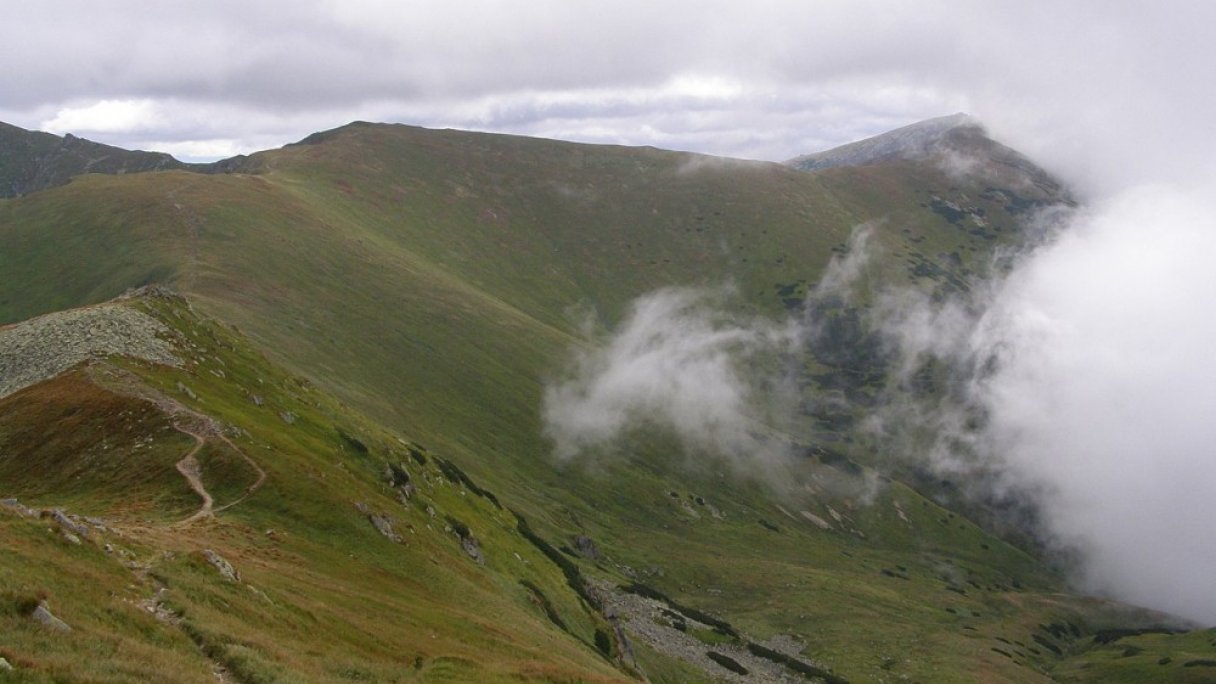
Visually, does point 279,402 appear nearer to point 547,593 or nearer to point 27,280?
point 547,593

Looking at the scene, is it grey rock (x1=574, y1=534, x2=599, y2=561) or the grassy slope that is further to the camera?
grey rock (x1=574, y1=534, x2=599, y2=561)

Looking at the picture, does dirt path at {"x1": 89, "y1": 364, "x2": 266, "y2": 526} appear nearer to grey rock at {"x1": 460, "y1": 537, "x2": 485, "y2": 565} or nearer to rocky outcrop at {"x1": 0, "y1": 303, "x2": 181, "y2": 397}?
rocky outcrop at {"x1": 0, "y1": 303, "x2": 181, "y2": 397}

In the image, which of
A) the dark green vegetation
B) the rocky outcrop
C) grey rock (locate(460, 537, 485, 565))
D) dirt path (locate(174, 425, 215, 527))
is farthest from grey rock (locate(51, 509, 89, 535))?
grey rock (locate(460, 537, 485, 565))

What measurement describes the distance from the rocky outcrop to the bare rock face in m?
53.6

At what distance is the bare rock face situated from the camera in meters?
25.0

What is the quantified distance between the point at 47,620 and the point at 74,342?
195 ft

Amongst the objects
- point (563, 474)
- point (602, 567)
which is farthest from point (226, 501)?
point (563, 474)

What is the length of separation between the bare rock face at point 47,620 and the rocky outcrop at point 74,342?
5357 cm

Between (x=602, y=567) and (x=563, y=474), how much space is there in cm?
5059

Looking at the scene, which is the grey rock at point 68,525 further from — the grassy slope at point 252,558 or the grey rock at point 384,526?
the grey rock at point 384,526

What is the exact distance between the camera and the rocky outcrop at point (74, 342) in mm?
71875

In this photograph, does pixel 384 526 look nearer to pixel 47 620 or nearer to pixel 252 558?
pixel 252 558

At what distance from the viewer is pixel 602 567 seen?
491ft

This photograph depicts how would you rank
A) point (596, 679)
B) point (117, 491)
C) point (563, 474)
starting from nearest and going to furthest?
1. point (596, 679)
2. point (117, 491)
3. point (563, 474)
